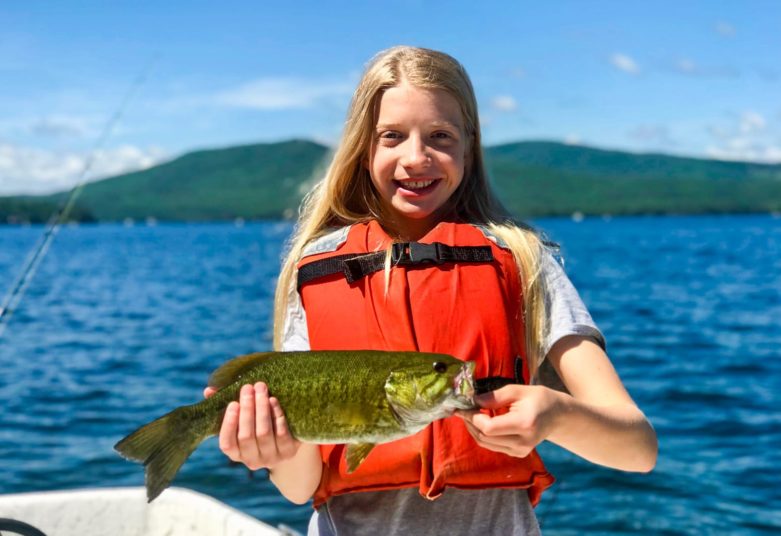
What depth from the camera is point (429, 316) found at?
3410mm

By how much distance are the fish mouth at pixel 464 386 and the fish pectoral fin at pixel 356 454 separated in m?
0.38

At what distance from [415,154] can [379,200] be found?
484mm

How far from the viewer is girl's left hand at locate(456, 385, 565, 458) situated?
2.72m

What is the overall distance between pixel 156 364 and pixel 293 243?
2145 centimetres

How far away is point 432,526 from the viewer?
321 cm

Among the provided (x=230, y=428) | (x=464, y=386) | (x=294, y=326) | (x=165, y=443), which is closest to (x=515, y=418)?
(x=464, y=386)

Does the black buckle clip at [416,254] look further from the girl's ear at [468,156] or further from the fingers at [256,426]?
the fingers at [256,426]

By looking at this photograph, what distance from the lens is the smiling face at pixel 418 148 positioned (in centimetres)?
352

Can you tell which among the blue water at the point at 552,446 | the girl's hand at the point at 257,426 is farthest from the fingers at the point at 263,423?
the blue water at the point at 552,446

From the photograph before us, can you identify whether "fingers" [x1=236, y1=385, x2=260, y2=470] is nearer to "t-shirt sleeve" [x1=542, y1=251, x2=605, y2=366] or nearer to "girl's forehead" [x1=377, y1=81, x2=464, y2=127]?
"t-shirt sleeve" [x1=542, y1=251, x2=605, y2=366]

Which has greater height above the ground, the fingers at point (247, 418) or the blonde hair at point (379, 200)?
the blonde hair at point (379, 200)

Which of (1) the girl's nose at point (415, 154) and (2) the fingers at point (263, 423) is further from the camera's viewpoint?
(1) the girl's nose at point (415, 154)

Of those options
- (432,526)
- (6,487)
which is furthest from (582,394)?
(6,487)

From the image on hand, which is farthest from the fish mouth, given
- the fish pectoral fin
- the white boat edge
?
the white boat edge
